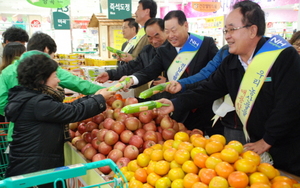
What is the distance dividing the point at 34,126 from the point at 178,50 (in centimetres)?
162

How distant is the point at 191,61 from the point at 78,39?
54.6 ft

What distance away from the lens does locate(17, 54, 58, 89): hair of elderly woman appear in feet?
6.09

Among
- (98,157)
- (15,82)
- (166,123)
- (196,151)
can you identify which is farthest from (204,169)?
(15,82)

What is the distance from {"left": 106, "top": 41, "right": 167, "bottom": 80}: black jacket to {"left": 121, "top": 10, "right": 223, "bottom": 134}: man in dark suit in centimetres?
56

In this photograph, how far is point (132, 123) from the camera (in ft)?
7.38

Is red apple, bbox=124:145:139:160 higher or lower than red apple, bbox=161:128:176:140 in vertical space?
lower

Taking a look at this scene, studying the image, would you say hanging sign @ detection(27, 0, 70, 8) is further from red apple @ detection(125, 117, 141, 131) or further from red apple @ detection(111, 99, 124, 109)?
red apple @ detection(125, 117, 141, 131)

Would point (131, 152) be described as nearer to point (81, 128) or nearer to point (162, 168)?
point (162, 168)

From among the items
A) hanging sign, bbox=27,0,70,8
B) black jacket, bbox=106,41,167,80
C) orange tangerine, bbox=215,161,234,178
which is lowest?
→ orange tangerine, bbox=215,161,234,178

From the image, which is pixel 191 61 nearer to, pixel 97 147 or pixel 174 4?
pixel 97 147

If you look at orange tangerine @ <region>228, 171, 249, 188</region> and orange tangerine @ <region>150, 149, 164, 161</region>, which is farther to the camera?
orange tangerine @ <region>150, 149, 164, 161</region>

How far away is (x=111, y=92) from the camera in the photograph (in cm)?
230

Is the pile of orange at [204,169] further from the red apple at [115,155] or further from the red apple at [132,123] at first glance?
the red apple at [132,123]

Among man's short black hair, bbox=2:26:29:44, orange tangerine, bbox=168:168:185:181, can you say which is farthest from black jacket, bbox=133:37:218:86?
man's short black hair, bbox=2:26:29:44
